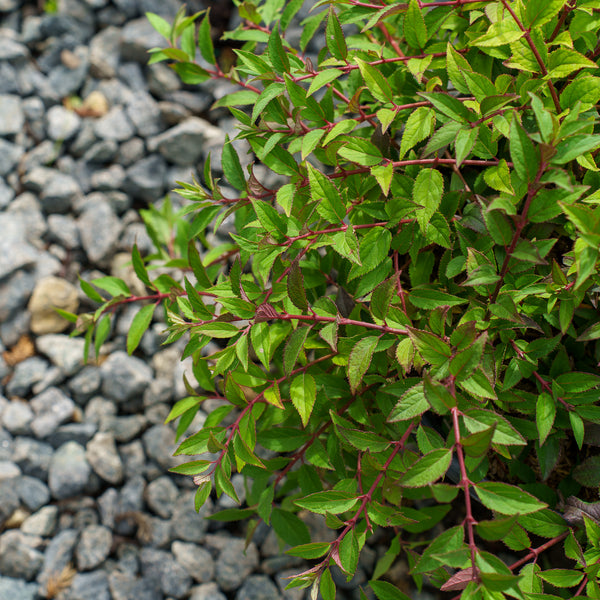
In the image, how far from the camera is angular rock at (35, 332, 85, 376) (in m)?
1.92

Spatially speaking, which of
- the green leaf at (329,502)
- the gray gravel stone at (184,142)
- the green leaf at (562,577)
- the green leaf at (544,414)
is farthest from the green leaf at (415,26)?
the gray gravel stone at (184,142)

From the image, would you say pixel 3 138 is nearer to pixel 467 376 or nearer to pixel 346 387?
pixel 346 387

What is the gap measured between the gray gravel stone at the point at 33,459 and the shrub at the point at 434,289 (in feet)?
3.36

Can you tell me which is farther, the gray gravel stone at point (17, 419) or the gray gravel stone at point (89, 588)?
the gray gravel stone at point (17, 419)

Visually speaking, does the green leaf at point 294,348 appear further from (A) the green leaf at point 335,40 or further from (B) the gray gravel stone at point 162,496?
(B) the gray gravel stone at point 162,496

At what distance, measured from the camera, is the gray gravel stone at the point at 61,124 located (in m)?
2.27

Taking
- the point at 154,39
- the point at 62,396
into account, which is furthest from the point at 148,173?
the point at 62,396

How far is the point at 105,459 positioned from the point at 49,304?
611mm

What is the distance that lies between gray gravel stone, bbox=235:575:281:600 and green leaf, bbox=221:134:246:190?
1161mm

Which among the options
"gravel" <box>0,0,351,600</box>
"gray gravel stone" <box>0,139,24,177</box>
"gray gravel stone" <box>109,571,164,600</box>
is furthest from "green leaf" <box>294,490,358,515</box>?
"gray gravel stone" <box>0,139,24,177</box>

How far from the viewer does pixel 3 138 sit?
88.8 inches

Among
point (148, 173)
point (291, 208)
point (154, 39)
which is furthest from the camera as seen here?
point (154, 39)

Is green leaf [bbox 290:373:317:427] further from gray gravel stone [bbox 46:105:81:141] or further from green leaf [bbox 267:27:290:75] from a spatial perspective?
gray gravel stone [bbox 46:105:81:141]

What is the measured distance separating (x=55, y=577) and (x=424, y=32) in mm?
1714
